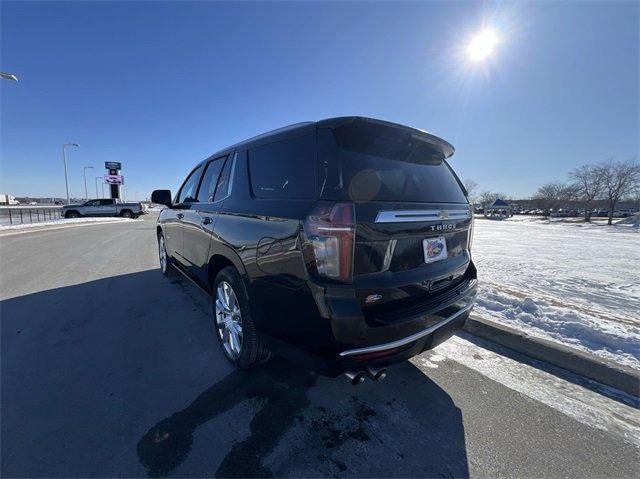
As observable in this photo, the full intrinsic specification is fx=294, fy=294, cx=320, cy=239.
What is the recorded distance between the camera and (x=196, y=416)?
2129 mm

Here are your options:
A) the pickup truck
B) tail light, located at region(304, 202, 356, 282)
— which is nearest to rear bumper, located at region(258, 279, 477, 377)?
tail light, located at region(304, 202, 356, 282)

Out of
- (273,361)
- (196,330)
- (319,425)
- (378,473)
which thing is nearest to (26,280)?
(196,330)

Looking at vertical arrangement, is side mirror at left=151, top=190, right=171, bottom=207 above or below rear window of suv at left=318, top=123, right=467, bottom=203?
below

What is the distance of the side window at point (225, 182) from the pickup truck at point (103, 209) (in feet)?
112

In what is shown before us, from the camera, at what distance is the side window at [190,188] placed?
4.17 metres

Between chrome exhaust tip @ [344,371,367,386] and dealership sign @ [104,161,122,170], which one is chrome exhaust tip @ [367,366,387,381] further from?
dealership sign @ [104,161,122,170]

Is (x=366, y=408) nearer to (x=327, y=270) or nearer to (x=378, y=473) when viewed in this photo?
(x=378, y=473)

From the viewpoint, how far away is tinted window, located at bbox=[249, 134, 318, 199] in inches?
79.2

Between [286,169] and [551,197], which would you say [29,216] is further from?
[551,197]

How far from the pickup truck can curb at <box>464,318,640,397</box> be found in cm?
3624

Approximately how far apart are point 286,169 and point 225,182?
1182 mm

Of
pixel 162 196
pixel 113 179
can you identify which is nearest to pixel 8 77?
pixel 162 196

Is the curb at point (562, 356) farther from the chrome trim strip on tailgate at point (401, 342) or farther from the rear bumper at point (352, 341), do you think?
the rear bumper at point (352, 341)

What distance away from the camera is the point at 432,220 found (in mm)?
2174
